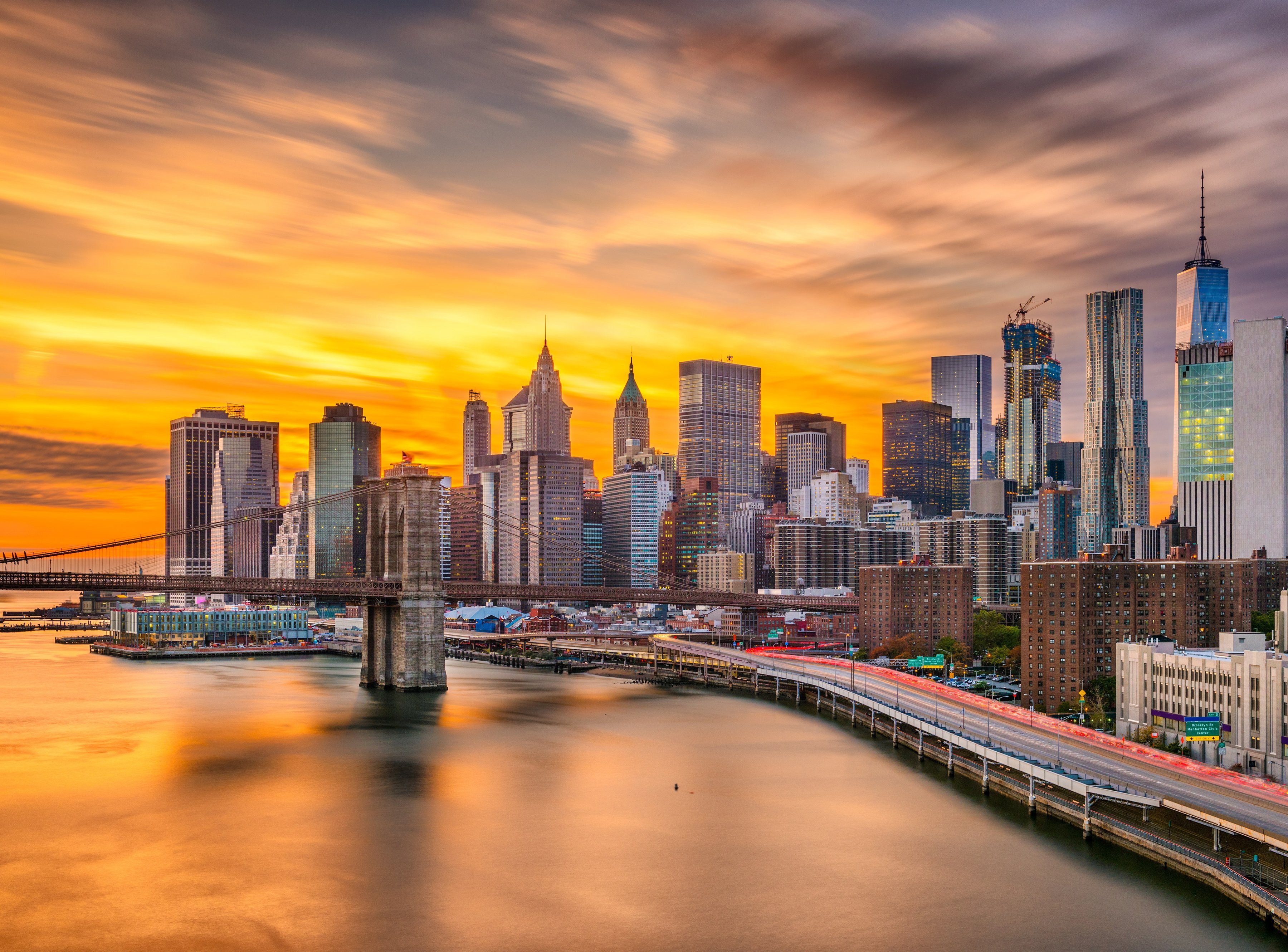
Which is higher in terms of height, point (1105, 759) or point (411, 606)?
point (411, 606)

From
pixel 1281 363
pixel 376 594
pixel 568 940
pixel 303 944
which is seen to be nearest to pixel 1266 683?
pixel 568 940

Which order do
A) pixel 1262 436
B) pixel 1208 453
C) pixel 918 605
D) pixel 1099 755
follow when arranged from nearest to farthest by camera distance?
pixel 1099 755 → pixel 918 605 → pixel 1262 436 → pixel 1208 453

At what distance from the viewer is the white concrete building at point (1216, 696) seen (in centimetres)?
4575

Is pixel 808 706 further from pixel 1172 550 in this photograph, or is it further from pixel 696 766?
pixel 1172 550

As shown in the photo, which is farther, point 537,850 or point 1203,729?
point 1203,729

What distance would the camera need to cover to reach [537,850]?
3631 centimetres

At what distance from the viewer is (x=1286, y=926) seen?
27.6 m

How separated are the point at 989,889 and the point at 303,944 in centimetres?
1764

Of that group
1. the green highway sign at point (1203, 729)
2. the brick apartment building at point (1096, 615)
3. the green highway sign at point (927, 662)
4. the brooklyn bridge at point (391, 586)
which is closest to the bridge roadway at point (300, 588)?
the brooklyn bridge at point (391, 586)

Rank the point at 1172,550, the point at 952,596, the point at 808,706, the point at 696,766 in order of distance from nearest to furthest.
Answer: the point at 696,766 → the point at 808,706 → the point at 1172,550 → the point at 952,596

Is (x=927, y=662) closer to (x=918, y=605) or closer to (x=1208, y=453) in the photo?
(x=918, y=605)

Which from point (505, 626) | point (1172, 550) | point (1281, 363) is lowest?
point (505, 626)

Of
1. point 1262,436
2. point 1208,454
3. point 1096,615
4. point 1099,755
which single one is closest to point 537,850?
point 1099,755

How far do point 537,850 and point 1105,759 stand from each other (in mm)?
19771
